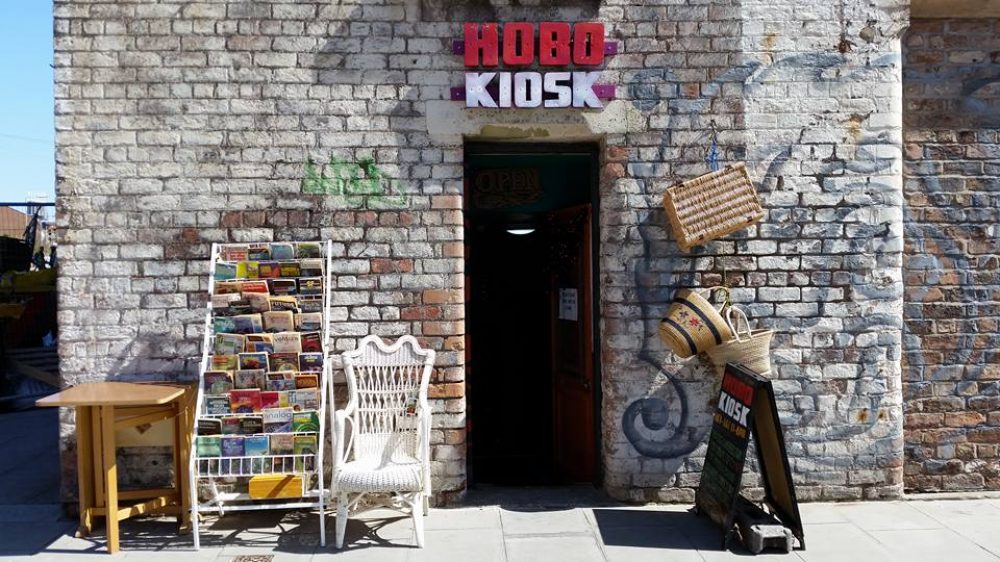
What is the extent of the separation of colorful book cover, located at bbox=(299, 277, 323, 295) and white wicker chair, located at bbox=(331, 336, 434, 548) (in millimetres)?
434

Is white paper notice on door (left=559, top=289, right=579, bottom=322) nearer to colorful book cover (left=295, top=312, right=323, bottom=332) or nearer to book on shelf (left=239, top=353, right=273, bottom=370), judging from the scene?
colorful book cover (left=295, top=312, right=323, bottom=332)

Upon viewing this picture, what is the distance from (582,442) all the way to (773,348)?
165 cm

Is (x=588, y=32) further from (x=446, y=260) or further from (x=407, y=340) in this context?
(x=407, y=340)

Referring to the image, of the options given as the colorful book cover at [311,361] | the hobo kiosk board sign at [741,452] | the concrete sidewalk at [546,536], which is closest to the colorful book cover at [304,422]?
the colorful book cover at [311,361]

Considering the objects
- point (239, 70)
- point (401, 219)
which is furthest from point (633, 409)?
point (239, 70)

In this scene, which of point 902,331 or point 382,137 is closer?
point 382,137

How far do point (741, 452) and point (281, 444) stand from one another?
8.69 ft

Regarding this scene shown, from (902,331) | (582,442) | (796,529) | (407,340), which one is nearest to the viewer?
(796,529)

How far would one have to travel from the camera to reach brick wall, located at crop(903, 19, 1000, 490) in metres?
5.40

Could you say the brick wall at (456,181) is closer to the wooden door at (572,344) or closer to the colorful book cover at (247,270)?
the colorful book cover at (247,270)

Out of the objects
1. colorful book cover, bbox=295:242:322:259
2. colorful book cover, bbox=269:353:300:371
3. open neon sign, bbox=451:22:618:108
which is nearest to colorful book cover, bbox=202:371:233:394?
colorful book cover, bbox=269:353:300:371

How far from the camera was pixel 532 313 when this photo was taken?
7.39 meters

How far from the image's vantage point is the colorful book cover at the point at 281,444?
180 inches

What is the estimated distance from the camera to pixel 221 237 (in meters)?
5.02
